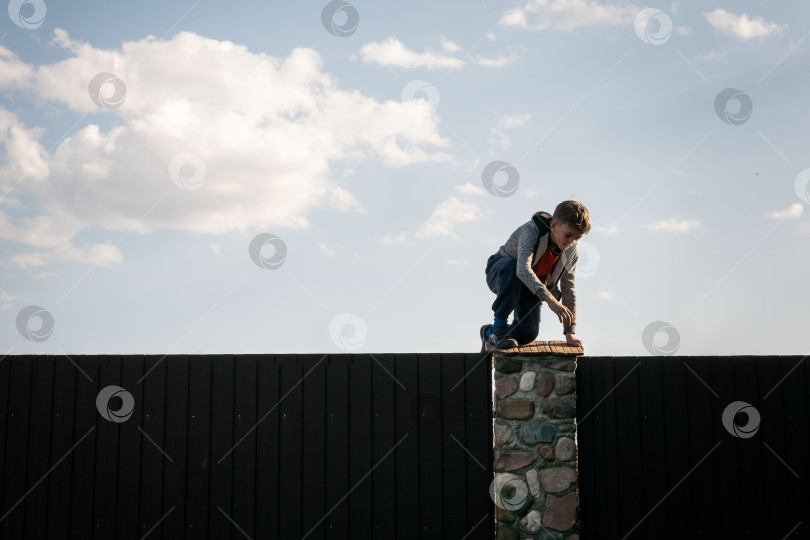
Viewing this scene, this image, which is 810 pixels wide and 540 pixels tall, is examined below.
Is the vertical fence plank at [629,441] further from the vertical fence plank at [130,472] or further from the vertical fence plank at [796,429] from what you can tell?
the vertical fence plank at [130,472]

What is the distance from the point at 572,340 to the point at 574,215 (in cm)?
96

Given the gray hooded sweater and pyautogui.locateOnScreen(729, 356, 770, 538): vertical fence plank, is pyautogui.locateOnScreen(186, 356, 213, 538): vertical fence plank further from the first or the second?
pyautogui.locateOnScreen(729, 356, 770, 538): vertical fence plank

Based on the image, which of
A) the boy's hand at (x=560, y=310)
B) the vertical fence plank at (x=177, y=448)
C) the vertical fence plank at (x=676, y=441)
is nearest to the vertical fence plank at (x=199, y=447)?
the vertical fence plank at (x=177, y=448)

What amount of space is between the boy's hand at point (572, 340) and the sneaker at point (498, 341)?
1.33ft

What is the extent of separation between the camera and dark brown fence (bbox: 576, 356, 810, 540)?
5.79 m

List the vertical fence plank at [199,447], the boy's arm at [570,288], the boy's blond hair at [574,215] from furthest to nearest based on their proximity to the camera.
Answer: the boy's arm at [570,288] < the vertical fence plank at [199,447] < the boy's blond hair at [574,215]

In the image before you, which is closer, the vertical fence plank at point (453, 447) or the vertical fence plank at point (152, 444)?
the vertical fence plank at point (453, 447)

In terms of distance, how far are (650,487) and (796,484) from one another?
1.13 metres

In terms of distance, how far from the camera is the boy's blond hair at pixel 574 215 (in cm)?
566

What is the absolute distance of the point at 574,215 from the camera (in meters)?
5.65

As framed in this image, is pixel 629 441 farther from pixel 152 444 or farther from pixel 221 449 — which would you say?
pixel 152 444

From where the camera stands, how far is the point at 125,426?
19.8 ft

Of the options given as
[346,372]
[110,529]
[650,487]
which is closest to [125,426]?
[110,529]

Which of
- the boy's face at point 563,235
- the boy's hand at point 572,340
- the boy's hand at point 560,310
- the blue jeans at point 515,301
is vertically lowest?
the boy's hand at point 572,340
